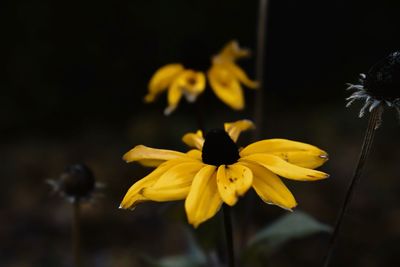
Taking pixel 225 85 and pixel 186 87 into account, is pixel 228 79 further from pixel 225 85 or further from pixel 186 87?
pixel 186 87

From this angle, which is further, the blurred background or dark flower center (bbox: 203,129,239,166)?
the blurred background

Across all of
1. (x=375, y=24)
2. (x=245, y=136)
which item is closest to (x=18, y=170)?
(x=245, y=136)

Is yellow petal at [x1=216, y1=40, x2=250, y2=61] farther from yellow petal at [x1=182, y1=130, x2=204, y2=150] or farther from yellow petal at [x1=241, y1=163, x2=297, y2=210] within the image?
yellow petal at [x1=241, y1=163, x2=297, y2=210]

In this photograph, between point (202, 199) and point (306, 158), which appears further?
point (306, 158)

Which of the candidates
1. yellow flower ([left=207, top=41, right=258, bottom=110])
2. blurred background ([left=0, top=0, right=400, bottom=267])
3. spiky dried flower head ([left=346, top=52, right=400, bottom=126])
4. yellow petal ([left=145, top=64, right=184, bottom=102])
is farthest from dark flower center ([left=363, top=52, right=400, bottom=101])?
blurred background ([left=0, top=0, right=400, bottom=267])

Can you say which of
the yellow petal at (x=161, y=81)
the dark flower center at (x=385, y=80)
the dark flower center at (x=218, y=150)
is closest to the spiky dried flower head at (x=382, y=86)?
the dark flower center at (x=385, y=80)

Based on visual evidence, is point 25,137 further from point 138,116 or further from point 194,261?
point 194,261

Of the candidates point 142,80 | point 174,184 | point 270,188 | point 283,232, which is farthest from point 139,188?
point 142,80
